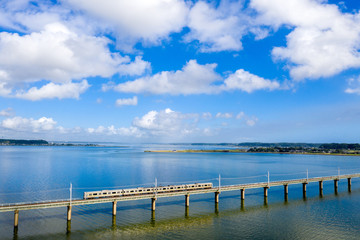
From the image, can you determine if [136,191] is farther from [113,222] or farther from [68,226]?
[68,226]

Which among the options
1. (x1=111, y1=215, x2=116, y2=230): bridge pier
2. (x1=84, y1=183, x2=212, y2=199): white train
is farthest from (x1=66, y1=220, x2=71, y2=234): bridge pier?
(x1=111, y1=215, x2=116, y2=230): bridge pier

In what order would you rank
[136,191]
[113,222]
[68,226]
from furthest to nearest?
1. [136,191]
2. [113,222]
3. [68,226]

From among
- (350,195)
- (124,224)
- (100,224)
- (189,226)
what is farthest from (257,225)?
(350,195)

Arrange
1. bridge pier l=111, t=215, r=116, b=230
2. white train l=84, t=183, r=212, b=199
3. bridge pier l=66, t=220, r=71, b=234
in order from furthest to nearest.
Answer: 1. white train l=84, t=183, r=212, b=199
2. bridge pier l=111, t=215, r=116, b=230
3. bridge pier l=66, t=220, r=71, b=234

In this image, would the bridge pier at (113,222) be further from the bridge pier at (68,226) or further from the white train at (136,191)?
the bridge pier at (68,226)

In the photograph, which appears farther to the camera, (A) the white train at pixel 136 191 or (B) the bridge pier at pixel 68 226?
(A) the white train at pixel 136 191

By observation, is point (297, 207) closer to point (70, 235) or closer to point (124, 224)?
point (124, 224)

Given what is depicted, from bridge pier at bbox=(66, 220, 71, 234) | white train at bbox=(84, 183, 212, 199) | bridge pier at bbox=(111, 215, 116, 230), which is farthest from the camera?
white train at bbox=(84, 183, 212, 199)

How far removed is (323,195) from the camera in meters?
64.9

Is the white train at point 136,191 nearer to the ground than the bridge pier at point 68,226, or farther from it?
farther from it

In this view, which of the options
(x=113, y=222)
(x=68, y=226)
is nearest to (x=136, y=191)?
(x=113, y=222)

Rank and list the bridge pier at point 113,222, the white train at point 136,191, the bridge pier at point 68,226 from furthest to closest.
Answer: the white train at point 136,191 → the bridge pier at point 113,222 → the bridge pier at point 68,226

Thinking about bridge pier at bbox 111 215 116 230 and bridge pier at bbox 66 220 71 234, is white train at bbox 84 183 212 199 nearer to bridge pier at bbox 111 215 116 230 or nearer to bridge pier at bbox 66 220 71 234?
bridge pier at bbox 111 215 116 230

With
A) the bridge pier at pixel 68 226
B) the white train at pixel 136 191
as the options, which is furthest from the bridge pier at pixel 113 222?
the bridge pier at pixel 68 226
